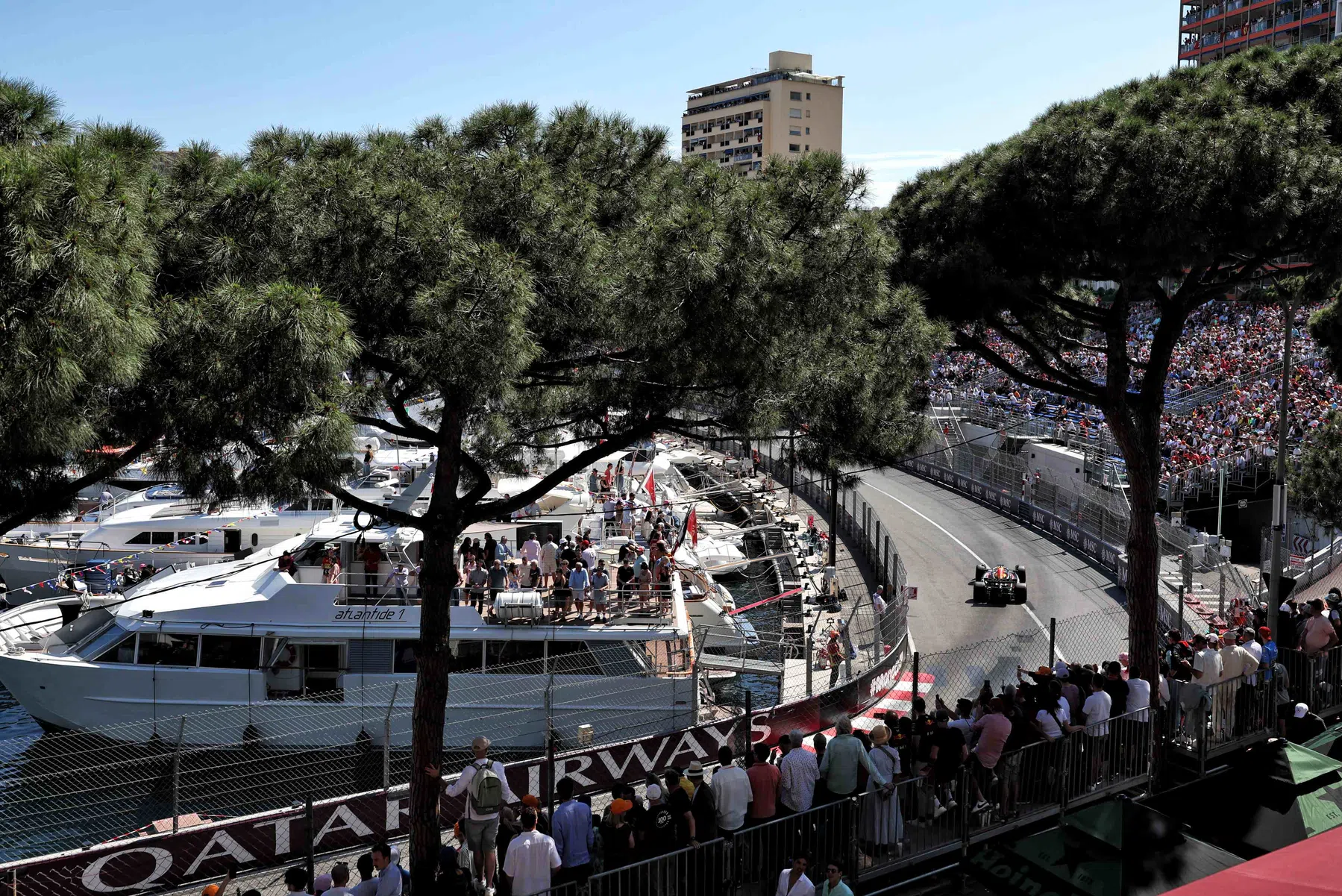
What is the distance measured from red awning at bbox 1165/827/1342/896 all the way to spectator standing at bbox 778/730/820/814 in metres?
4.98

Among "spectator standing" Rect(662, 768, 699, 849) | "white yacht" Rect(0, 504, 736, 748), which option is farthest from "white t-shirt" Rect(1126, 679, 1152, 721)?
"white yacht" Rect(0, 504, 736, 748)

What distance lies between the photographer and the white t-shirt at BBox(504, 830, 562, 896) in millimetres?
9742

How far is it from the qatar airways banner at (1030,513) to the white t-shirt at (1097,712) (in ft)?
49.6

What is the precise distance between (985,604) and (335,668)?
16.5 meters

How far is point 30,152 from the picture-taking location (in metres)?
8.74

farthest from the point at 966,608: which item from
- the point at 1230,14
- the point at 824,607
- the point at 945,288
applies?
the point at 1230,14

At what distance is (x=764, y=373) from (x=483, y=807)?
518cm

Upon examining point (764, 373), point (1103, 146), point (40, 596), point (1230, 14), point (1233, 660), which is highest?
point (1230, 14)

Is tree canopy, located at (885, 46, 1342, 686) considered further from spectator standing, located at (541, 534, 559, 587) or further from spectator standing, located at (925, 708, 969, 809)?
spectator standing, located at (541, 534, 559, 587)

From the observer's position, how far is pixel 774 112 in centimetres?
12512

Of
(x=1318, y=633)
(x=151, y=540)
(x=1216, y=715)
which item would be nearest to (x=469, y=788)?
(x=1216, y=715)

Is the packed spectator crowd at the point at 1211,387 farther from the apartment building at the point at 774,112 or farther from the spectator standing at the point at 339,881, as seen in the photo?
the apartment building at the point at 774,112

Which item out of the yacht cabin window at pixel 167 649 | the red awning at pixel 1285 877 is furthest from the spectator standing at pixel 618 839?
the yacht cabin window at pixel 167 649

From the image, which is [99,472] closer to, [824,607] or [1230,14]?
[824,607]
